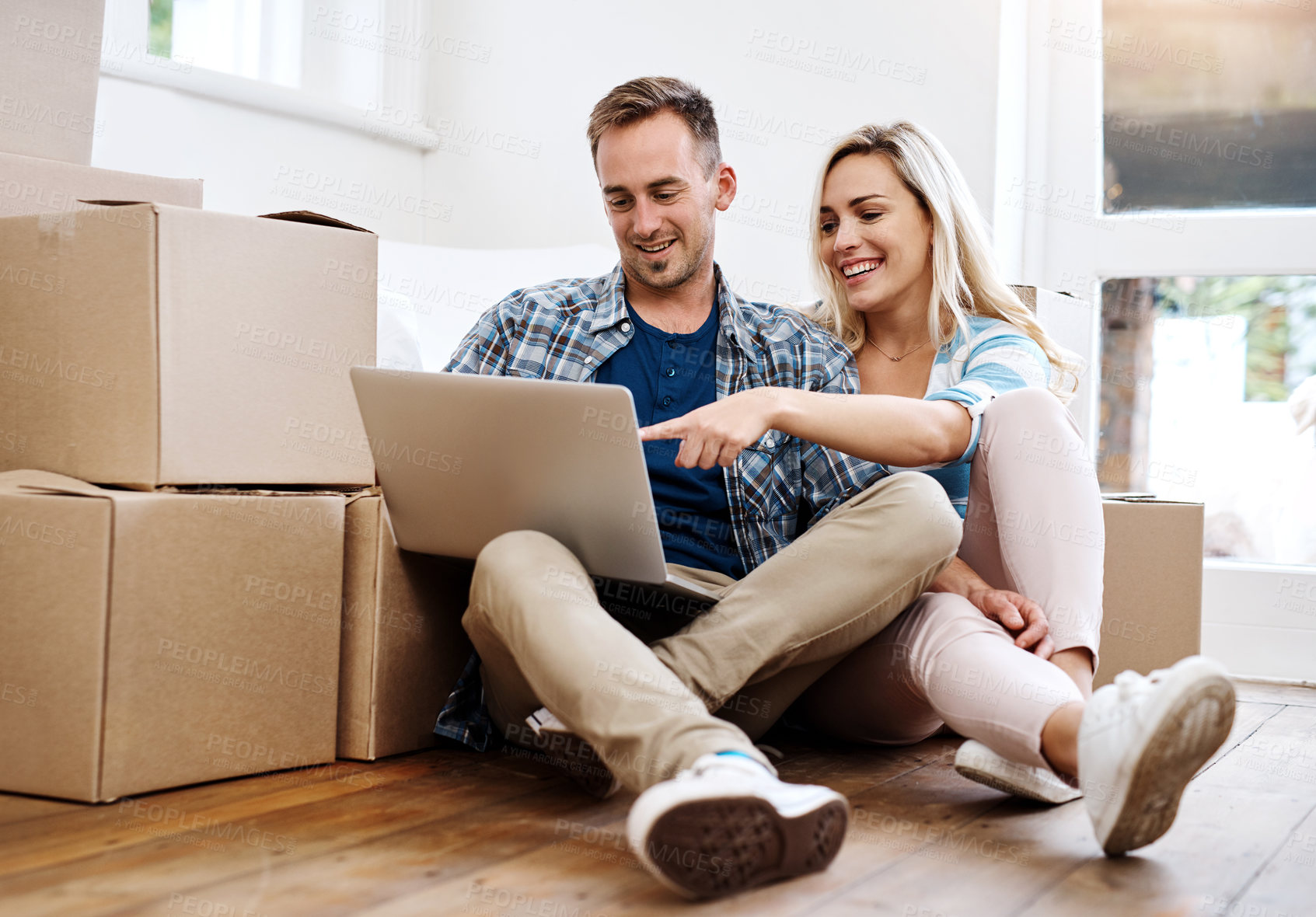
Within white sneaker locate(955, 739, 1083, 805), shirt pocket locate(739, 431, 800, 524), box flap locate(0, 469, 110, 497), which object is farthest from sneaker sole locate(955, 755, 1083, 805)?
box flap locate(0, 469, 110, 497)

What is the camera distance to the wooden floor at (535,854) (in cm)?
81

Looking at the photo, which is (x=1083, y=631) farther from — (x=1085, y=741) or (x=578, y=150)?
(x=578, y=150)

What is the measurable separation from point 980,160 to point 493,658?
1.35 metres

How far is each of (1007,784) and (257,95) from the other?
1604 millimetres

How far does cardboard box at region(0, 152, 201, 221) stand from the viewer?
3.86 feet

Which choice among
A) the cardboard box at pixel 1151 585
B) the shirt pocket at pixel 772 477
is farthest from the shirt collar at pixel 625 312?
the cardboard box at pixel 1151 585

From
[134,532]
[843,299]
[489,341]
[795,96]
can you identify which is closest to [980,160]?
[795,96]

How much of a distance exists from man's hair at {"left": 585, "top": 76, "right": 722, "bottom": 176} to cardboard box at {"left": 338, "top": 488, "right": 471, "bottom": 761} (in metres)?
0.52

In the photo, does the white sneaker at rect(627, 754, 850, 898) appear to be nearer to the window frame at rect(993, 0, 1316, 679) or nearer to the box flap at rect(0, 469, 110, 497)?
the box flap at rect(0, 469, 110, 497)

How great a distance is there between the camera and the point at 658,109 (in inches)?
54.6

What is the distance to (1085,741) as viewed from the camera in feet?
2.93

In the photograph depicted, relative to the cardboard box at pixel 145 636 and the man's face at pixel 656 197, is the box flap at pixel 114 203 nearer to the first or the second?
the cardboard box at pixel 145 636

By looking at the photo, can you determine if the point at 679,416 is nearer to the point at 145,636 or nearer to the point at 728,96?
the point at 145,636

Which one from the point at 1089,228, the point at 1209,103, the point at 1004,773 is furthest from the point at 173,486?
the point at 1209,103
